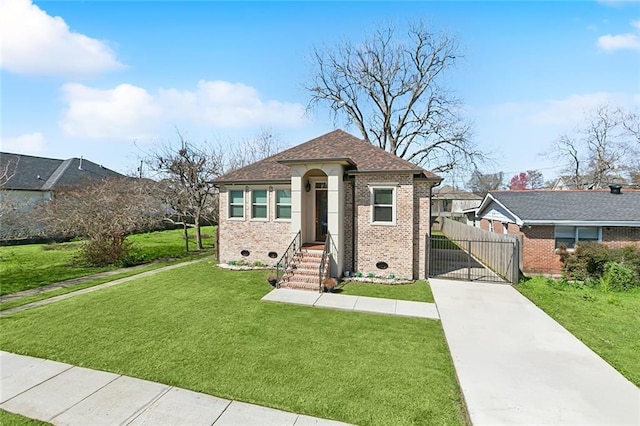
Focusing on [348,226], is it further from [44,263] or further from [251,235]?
[44,263]

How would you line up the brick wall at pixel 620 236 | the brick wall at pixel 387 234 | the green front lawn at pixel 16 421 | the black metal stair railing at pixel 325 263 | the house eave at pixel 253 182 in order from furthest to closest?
the brick wall at pixel 620 236 → the house eave at pixel 253 182 → the brick wall at pixel 387 234 → the black metal stair railing at pixel 325 263 → the green front lawn at pixel 16 421

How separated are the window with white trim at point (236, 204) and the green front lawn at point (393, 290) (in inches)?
245

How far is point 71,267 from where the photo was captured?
1330 centimetres

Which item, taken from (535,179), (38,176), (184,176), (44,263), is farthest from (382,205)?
(535,179)

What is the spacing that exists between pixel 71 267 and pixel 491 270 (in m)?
19.3

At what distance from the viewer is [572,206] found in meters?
14.2

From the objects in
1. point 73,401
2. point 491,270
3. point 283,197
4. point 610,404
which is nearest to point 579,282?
point 491,270

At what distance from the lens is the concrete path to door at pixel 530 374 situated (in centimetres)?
393

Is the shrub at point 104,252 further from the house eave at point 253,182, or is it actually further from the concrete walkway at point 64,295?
the house eave at point 253,182

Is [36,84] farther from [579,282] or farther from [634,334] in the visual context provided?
[579,282]

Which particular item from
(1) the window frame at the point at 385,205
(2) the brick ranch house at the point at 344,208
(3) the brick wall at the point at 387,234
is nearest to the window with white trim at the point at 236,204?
(2) the brick ranch house at the point at 344,208

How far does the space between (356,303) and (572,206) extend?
1311 cm

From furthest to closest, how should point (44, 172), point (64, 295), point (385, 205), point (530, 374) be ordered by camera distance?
point (44, 172)
point (385, 205)
point (64, 295)
point (530, 374)

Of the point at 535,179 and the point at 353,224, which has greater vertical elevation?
the point at 535,179
